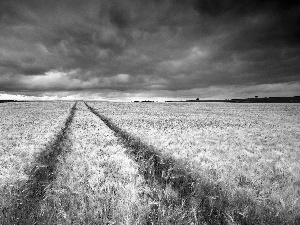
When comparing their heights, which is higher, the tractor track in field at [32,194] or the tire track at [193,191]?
the tractor track in field at [32,194]

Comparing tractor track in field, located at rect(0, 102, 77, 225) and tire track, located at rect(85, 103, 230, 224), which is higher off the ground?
tractor track in field, located at rect(0, 102, 77, 225)

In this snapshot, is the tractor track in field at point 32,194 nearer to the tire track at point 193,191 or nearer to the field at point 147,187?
the field at point 147,187

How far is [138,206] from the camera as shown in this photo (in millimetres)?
4734

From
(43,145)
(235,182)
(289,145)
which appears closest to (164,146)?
(235,182)

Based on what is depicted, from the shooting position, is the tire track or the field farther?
the tire track

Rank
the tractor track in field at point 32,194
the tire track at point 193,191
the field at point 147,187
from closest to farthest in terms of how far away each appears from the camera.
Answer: the tractor track in field at point 32,194 < the field at point 147,187 < the tire track at point 193,191

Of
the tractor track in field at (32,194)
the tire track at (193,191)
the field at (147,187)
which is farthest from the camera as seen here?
Result: the tire track at (193,191)

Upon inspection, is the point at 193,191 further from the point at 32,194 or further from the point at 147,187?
the point at 32,194

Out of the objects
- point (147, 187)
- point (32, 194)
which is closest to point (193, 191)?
point (147, 187)

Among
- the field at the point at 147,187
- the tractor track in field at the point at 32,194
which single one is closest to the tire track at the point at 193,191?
the field at the point at 147,187

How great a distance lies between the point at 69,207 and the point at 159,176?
338 cm

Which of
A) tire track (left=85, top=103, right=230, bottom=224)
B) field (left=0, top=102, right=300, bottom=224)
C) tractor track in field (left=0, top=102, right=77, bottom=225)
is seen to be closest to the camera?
tractor track in field (left=0, top=102, right=77, bottom=225)

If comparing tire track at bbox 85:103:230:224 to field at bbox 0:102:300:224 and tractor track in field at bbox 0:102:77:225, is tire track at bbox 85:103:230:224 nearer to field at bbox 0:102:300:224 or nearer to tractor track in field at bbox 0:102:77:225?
field at bbox 0:102:300:224

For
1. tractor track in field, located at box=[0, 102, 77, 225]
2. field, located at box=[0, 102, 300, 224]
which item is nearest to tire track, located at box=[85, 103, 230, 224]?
field, located at box=[0, 102, 300, 224]
